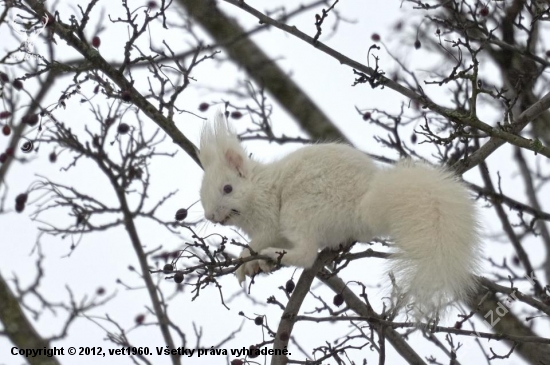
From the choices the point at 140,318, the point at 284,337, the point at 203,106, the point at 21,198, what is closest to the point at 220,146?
the point at 284,337

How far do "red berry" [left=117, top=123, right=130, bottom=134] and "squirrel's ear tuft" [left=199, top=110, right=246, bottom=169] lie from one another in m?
0.86

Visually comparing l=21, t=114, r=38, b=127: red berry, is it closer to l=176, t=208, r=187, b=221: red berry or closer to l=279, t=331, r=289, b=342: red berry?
l=176, t=208, r=187, b=221: red berry

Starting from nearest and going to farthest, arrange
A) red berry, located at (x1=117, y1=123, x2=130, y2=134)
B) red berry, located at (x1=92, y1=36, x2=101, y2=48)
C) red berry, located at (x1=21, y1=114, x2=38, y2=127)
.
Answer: red berry, located at (x1=92, y1=36, x2=101, y2=48) < red berry, located at (x1=21, y1=114, x2=38, y2=127) < red berry, located at (x1=117, y1=123, x2=130, y2=134)

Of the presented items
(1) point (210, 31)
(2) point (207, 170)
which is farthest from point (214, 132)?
(1) point (210, 31)

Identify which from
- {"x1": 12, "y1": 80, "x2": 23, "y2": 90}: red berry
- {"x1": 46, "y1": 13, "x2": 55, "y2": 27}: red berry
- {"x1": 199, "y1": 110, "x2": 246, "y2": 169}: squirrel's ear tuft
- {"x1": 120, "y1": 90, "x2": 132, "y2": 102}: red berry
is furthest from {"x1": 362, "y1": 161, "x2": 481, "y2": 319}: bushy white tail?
{"x1": 12, "y1": 80, "x2": 23, "y2": 90}: red berry

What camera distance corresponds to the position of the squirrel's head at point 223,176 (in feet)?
14.1

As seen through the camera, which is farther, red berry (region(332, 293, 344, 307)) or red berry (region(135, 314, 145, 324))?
red berry (region(135, 314, 145, 324))

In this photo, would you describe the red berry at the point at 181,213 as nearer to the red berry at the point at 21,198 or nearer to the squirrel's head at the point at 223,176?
the squirrel's head at the point at 223,176

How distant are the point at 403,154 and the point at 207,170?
54.4 inches

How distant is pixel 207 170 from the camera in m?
4.45

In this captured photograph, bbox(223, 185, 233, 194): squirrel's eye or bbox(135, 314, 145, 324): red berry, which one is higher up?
bbox(135, 314, 145, 324): red berry

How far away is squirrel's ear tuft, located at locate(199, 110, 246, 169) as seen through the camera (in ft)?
14.6

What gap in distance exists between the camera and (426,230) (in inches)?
142

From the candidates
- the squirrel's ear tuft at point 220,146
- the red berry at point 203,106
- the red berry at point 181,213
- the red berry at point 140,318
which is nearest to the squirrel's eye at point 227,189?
the squirrel's ear tuft at point 220,146
